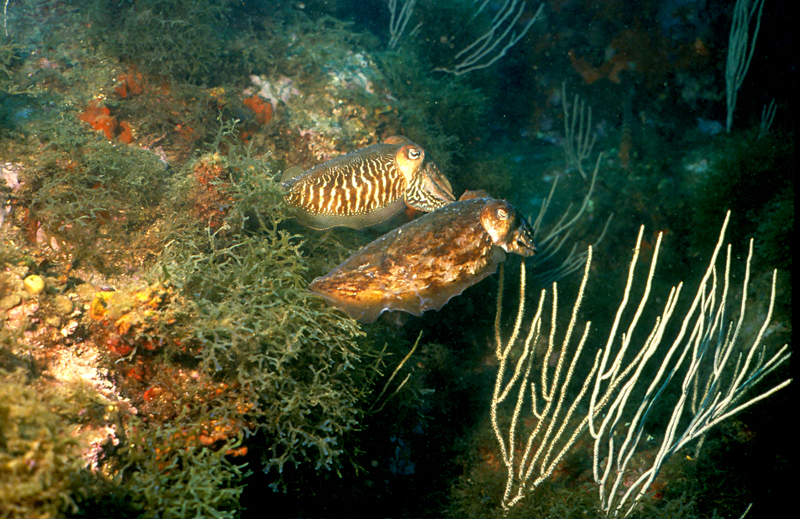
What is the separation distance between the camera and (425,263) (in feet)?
9.91

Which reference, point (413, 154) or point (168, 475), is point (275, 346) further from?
point (413, 154)

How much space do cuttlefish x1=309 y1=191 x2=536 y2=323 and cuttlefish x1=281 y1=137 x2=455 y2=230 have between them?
0.69 meters

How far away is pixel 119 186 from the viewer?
343 cm

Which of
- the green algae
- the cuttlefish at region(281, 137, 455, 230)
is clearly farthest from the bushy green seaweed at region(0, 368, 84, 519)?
the cuttlefish at region(281, 137, 455, 230)

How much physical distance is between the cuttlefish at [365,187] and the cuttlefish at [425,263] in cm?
69

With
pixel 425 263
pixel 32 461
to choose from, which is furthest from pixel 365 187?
pixel 32 461

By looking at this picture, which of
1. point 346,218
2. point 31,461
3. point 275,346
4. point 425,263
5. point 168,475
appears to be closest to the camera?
point 31,461

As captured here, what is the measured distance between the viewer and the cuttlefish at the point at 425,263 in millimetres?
2957

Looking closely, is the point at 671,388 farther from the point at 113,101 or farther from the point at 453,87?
the point at 113,101

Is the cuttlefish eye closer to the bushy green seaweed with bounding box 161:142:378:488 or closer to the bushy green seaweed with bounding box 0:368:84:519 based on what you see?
the bushy green seaweed with bounding box 161:142:378:488

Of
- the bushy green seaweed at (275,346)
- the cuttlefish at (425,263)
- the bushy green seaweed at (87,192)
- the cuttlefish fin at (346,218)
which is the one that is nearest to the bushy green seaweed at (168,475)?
the bushy green seaweed at (275,346)

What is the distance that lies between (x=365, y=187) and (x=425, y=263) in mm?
1194

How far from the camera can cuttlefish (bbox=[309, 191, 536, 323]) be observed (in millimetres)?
2957

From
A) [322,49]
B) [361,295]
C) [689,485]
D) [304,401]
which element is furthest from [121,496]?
[322,49]
